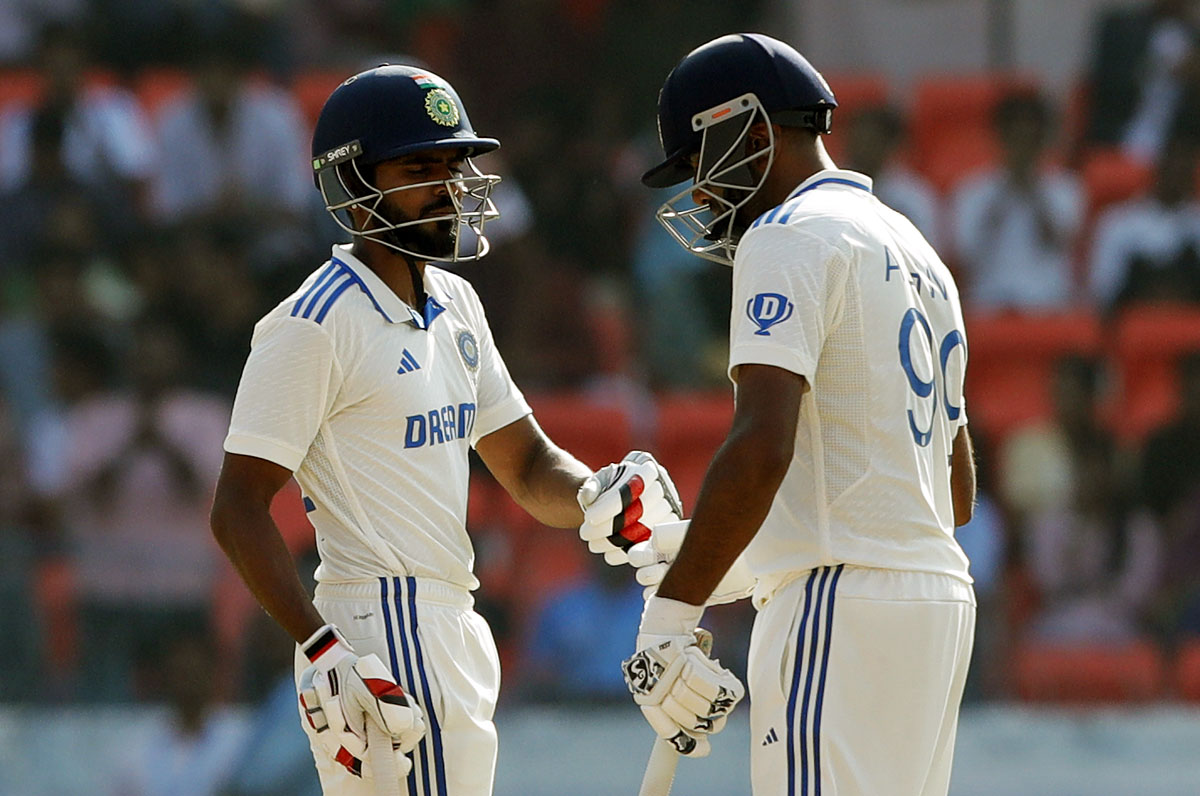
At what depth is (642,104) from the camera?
11.4 meters

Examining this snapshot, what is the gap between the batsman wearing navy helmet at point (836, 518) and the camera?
3.74m

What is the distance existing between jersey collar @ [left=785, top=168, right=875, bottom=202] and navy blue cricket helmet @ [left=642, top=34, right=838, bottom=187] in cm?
12

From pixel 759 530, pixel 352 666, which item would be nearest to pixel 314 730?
pixel 352 666

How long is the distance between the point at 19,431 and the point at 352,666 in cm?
572

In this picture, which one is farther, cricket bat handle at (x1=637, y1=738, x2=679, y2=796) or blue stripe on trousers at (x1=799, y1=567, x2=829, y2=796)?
cricket bat handle at (x1=637, y1=738, x2=679, y2=796)

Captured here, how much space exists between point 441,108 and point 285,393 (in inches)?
33.2

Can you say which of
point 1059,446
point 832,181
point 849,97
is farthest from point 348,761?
point 849,97

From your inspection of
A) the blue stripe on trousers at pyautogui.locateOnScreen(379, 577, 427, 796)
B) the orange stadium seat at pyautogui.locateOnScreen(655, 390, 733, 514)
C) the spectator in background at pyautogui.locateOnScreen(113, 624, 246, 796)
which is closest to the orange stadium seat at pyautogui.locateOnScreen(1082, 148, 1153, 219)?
the orange stadium seat at pyautogui.locateOnScreen(655, 390, 733, 514)

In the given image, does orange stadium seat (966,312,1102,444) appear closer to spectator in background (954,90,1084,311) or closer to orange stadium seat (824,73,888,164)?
spectator in background (954,90,1084,311)

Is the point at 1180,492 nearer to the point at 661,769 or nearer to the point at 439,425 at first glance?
the point at 661,769

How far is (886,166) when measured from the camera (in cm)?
1051

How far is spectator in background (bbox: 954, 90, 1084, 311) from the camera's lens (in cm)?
1018

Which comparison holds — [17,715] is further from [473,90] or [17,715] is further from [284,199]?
[473,90]

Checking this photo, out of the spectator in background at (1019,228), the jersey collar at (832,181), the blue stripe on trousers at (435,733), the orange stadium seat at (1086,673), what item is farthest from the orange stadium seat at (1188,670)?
the blue stripe on trousers at (435,733)
